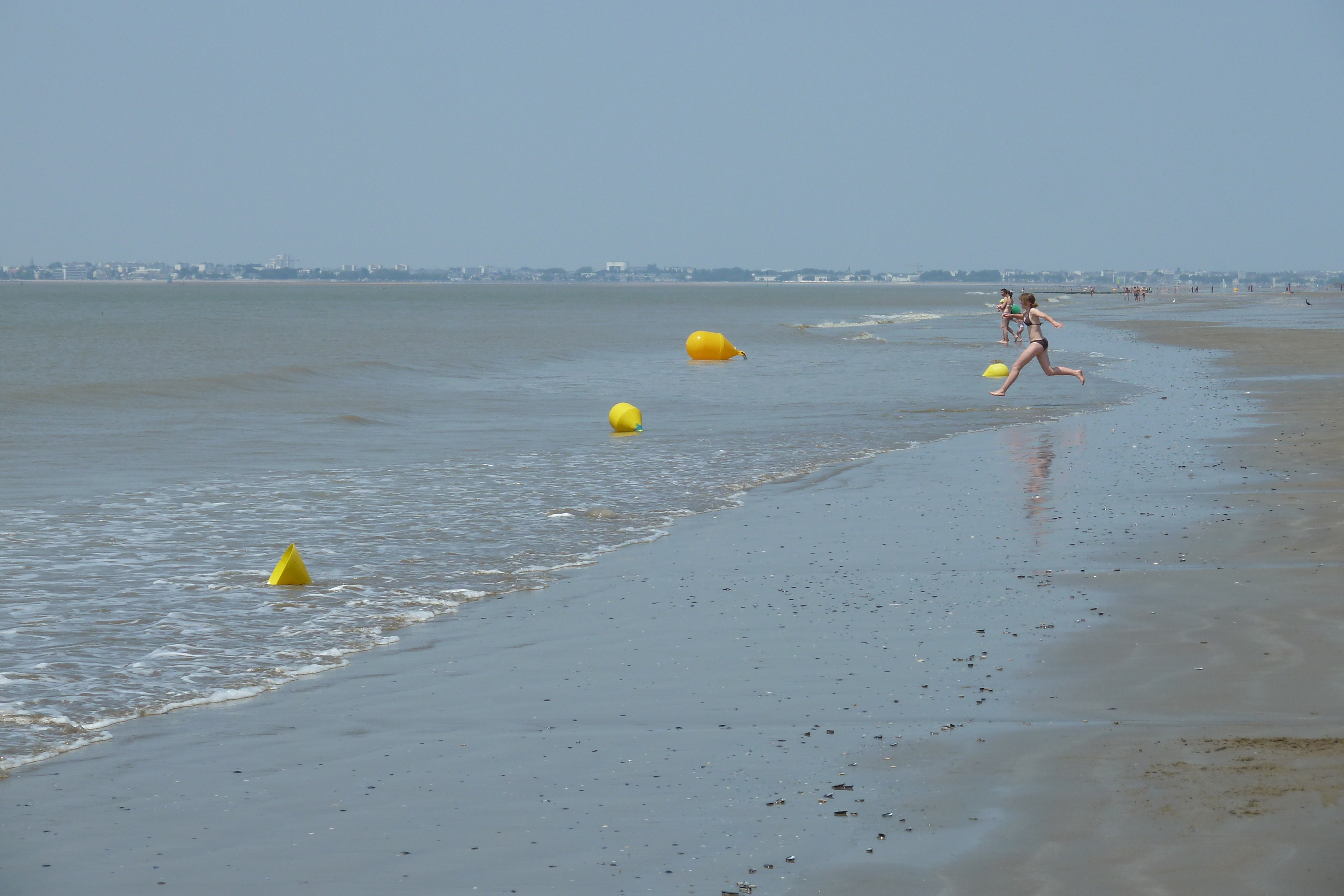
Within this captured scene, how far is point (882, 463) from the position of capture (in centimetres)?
1634

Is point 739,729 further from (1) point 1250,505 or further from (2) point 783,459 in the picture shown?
(2) point 783,459

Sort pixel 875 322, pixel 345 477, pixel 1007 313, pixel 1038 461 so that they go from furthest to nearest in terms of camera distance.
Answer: pixel 875 322 → pixel 1007 313 → pixel 345 477 → pixel 1038 461

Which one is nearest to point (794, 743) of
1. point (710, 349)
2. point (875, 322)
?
point (710, 349)

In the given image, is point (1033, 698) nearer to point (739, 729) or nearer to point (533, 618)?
point (739, 729)

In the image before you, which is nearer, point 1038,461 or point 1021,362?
point 1038,461

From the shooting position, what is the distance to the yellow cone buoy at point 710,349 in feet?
141

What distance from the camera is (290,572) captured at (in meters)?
9.80

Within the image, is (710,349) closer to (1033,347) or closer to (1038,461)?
(1033,347)

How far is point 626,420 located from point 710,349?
74.1 feet

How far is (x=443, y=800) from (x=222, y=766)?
46.6 inches

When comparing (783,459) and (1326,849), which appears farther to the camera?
(783,459)

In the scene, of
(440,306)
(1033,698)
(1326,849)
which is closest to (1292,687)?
(1033,698)

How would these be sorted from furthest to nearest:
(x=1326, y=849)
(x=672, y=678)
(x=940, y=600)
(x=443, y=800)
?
(x=940, y=600) → (x=672, y=678) → (x=443, y=800) → (x=1326, y=849)

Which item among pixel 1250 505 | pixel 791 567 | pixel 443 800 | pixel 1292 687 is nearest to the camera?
pixel 443 800
